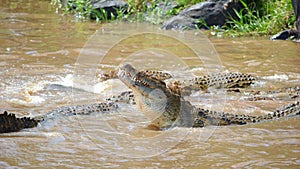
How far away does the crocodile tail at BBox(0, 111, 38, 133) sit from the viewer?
4652 millimetres

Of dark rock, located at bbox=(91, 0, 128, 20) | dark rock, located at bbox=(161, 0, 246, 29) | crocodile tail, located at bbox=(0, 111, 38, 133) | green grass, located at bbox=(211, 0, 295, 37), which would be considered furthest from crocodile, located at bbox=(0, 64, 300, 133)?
dark rock, located at bbox=(91, 0, 128, 20)

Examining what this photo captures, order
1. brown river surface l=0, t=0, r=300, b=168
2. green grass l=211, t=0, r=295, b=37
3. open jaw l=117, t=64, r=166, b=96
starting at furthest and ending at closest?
green grass l=211, t=0, r=295, b=37
open jaw l=117, t=64, r=166, b=96
brown river surface l=0, t=0, r=300, b=168

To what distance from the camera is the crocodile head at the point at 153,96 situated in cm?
452

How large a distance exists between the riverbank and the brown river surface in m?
0.53

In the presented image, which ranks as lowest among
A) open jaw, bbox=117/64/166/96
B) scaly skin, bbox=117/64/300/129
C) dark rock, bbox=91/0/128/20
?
scaly skin, bbox=117/64/300/129

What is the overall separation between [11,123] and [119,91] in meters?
2.68

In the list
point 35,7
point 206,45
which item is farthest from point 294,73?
point 35,7

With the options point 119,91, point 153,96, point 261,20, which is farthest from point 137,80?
point 261,20

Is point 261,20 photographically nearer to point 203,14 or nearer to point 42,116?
point 203,14

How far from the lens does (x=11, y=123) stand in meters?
4.74

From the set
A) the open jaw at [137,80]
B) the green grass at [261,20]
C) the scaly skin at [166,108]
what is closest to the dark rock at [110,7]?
the green grass at [261,20]

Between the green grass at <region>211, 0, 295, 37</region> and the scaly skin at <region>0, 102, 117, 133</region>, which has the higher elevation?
the green grass at <region>211, 0, 295, 37</region>

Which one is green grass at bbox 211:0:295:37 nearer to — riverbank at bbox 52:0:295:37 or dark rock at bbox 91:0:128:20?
riverbank at bbox 52:0:295:37

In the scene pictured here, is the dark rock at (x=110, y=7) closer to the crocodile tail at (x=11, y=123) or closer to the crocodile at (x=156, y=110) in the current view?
the crocodile at (x=156, y=110)
